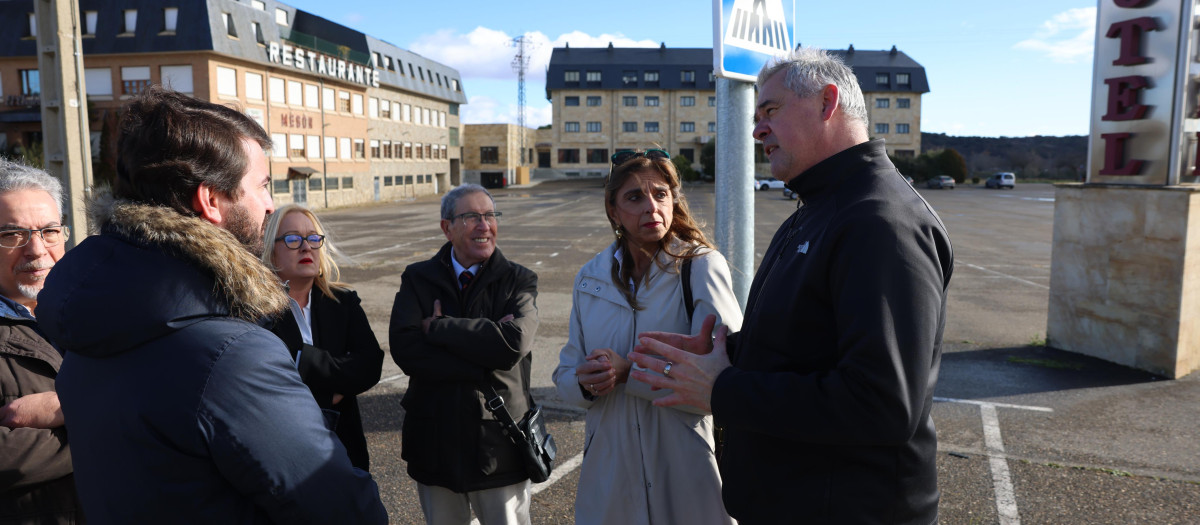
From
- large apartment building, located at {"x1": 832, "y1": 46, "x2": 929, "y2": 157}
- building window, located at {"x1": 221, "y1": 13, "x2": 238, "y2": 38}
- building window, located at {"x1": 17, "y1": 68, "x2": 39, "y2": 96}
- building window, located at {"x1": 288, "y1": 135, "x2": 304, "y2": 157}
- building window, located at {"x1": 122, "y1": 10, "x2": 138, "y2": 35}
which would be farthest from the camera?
large apartment building, located at {"x1": 832, "y1": 46, "x2": 929, "y2": 157}

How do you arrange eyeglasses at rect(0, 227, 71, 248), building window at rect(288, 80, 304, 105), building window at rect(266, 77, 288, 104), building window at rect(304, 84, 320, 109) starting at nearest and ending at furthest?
eyeglasses at rect(0, 227, 71, 248) → building window at rect(266, 77, 288, 104) → building window at rect(288, 80, 304, 105) → building window at rect(304, 84, 320, 109)

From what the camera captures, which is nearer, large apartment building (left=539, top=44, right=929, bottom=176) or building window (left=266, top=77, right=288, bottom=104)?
building window (left=266, top=77, right=288, bottom=104)

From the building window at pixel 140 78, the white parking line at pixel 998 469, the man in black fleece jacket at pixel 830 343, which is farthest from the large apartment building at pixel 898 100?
the man in black fleece jacket at pixel 830 343

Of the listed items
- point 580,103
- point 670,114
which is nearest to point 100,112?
point 580,103

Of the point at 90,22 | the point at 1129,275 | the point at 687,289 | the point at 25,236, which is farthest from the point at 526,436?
the point at 90,22

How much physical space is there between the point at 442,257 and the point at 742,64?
1.70 meters

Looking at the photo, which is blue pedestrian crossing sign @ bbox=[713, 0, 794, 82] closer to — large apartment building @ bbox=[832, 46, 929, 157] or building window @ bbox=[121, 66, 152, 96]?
building window @ bbox=[121, 66, 152, 96]

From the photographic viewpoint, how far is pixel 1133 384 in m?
6.60

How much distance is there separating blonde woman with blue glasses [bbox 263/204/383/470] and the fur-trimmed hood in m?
1.63

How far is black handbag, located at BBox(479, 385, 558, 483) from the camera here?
3.30 metres

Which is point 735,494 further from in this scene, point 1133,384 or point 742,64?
point 1133,384

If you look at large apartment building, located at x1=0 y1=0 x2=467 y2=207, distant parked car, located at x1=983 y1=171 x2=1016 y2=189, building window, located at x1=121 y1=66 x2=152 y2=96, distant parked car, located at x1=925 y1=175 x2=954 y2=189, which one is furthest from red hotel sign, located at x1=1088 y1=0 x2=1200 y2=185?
distant parked car, located at x1=983 y1=171 x2=1016 y2=189

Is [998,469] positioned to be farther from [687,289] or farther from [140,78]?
[140,78]

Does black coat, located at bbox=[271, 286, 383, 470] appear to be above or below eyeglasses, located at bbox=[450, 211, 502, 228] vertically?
below
